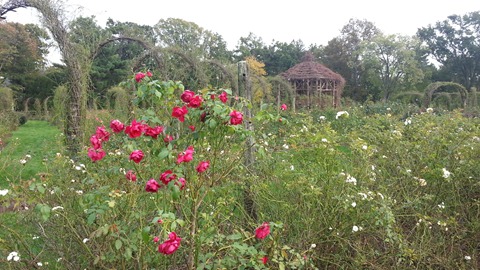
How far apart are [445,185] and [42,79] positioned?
25.5 metres

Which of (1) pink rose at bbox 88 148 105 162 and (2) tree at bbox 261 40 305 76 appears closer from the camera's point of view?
(1) pink rose at bbox 88 148 105 162

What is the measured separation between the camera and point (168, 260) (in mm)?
2361

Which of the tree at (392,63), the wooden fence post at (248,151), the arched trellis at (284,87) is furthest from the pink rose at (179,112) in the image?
the tree at (392,63)

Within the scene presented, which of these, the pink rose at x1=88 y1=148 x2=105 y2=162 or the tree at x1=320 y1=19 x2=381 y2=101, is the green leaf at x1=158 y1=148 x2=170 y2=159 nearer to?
the pink rose at x1=88 y1=148 x2=105 y2=162

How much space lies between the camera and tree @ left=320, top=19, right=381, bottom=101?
3177 centimetres

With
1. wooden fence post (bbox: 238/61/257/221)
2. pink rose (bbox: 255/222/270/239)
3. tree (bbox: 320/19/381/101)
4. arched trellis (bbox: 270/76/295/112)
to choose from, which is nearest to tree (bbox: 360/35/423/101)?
tree (bbox: 320/19/381/101)

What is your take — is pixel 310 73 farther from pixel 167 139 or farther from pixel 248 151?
pixel 167 139

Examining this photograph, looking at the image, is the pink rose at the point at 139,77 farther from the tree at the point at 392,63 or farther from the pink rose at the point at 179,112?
the tree at the point at 392,63

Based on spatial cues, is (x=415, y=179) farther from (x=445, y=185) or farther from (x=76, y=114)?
(x=76, y=114)

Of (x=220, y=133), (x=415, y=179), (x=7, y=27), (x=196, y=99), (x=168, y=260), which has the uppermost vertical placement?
(x=7, y=27)

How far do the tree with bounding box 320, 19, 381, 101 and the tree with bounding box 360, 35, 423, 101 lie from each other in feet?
2.95

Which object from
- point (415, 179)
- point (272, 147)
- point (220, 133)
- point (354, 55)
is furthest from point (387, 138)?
point (354, 55)

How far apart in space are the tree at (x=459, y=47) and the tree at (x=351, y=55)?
18.0 ft

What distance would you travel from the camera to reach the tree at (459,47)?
33406mm
